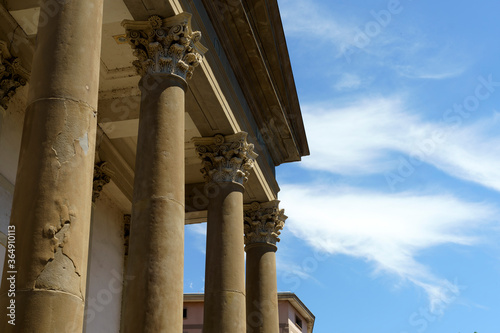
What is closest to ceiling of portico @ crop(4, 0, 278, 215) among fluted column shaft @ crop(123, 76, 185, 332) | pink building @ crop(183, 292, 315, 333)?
fluted column shaft @ crop(123, 76, 185, 332)

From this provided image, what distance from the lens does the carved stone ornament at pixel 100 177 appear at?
2462 centimetres

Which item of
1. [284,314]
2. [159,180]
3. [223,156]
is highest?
[284,314]

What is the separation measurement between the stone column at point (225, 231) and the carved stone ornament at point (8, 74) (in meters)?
5.97

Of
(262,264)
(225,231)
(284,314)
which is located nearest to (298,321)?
(284,314)

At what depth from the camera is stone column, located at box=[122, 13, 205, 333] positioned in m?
13.4

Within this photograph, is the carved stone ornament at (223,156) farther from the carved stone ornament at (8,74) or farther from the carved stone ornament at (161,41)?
the carved stone ornament at (8,74)

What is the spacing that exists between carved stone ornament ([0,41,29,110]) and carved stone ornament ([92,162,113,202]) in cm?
563

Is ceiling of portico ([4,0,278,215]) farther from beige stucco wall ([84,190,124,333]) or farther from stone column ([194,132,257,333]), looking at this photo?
beige stucco wall ([84,190,124,333])

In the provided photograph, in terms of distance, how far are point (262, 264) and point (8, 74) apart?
39.8ft

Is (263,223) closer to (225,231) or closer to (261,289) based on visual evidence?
(261,289)

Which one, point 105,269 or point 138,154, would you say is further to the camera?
point 105,269

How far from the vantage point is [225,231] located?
66.5ft

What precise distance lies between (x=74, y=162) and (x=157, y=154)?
515cm

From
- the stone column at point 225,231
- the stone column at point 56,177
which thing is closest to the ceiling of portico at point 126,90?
the stone column at point 225,231
